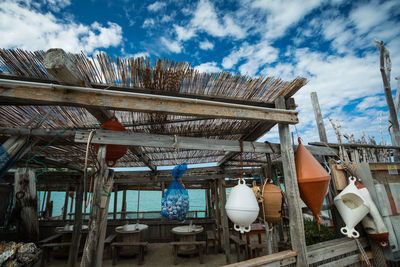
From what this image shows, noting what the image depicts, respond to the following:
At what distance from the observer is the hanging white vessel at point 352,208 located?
105 inches

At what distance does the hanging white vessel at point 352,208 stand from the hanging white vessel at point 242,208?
147 cm

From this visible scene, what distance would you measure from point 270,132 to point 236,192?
1549 millimetres

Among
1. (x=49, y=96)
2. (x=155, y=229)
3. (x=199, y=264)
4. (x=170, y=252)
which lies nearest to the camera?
(x=49, y=96)

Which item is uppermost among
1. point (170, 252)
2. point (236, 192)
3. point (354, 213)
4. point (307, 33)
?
point (307, 33)

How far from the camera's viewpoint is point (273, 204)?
2.38m

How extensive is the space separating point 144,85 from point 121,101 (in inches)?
15.1

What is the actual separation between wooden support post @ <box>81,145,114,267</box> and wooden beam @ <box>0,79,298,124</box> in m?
0.64

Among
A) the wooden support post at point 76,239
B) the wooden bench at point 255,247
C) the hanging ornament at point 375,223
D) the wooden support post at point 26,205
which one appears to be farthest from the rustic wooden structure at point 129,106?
the wooden support post at point 76,239

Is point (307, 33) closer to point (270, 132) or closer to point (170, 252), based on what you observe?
point (270, 132)

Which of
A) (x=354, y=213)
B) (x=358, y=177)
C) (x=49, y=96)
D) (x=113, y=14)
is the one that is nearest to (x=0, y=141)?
(x=49, y=96)

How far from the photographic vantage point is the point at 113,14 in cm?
343

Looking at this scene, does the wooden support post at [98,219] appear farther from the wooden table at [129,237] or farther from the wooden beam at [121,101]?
the wooden table at [129,237]

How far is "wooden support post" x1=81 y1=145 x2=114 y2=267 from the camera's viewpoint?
1.77 m

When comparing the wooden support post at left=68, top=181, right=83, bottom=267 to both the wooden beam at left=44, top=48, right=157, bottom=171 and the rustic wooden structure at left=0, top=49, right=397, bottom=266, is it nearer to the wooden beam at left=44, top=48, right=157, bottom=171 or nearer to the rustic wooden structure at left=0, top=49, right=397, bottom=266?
the rustic wooden structure at left=0, top=49, right=397, bottom=266
